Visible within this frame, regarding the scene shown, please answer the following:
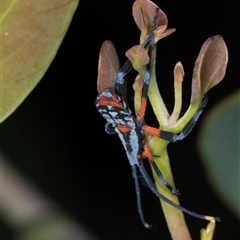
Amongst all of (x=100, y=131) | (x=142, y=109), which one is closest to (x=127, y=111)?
(x=142, y=109)

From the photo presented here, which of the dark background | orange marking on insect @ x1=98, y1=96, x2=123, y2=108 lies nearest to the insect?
orange marking on insect @ x1=98, y1=96, x2=123, y2=108

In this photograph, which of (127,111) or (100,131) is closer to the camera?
(127,111)

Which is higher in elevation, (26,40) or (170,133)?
(26,40)

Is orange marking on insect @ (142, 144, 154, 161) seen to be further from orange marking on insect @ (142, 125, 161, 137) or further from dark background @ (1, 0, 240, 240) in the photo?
dark background @ (1, 0, 240, 240)

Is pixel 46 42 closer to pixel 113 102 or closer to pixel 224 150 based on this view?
pixel 113 102

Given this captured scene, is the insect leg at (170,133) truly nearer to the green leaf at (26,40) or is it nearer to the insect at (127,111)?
the insect at (127,111)

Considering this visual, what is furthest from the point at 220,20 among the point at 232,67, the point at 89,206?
the point at 89,206

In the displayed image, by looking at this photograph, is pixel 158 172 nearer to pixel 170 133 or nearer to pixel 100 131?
pixel 170 133
